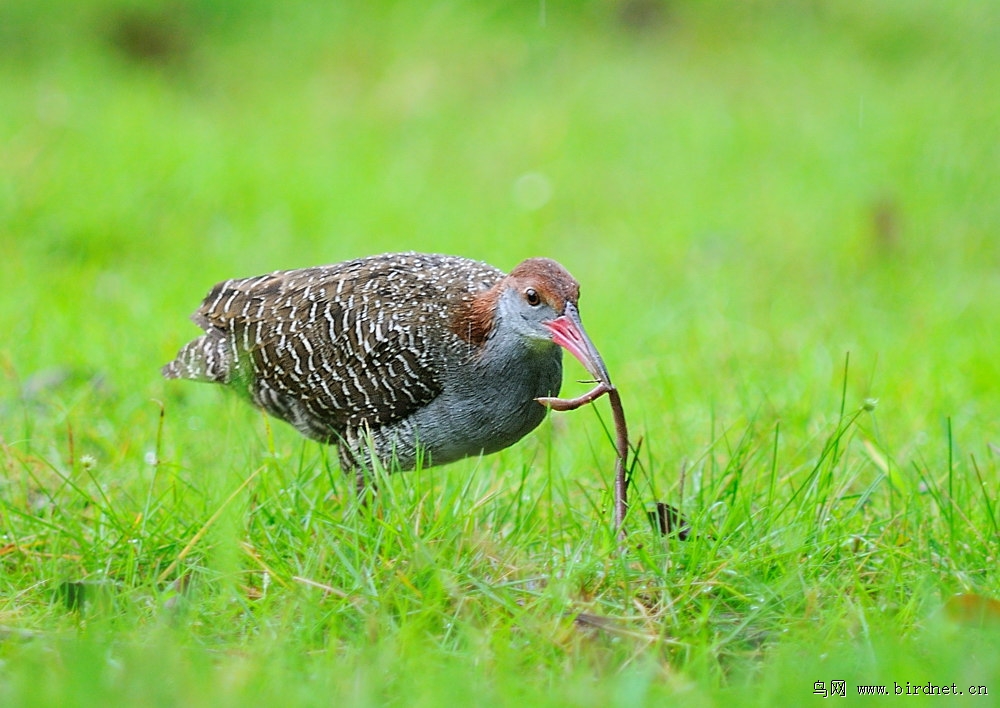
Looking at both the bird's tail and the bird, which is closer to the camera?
the bird

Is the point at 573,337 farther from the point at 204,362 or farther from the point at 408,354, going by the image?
the point at 204,362

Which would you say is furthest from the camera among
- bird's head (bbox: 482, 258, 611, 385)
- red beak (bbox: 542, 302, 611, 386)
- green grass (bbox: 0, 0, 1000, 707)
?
bird's head (bbox: 482, 258, 611, 385)

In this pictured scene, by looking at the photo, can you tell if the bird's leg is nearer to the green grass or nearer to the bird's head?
the bird's head

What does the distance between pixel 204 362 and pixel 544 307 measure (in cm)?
137

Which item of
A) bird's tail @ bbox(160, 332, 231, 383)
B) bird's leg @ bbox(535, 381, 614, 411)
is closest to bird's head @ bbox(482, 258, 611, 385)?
bird's leg @ bbox(535, 381, 614, 411)

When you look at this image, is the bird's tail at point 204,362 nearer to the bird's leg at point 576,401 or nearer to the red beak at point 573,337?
the red beak at point 573,337

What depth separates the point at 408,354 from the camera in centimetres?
382

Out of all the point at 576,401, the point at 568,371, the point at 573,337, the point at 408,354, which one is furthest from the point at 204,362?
the point at 568,371

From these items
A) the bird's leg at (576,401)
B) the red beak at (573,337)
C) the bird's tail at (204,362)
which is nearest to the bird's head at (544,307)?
the red beak at (573,337)

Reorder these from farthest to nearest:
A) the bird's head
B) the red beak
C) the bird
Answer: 1. the bird
2. the bird's head
3. the red beak

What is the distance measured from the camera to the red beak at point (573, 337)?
11.1 ft

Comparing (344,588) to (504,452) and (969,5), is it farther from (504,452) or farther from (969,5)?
(969,5)

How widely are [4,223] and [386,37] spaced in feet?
15.3

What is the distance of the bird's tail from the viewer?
13.9 ft
